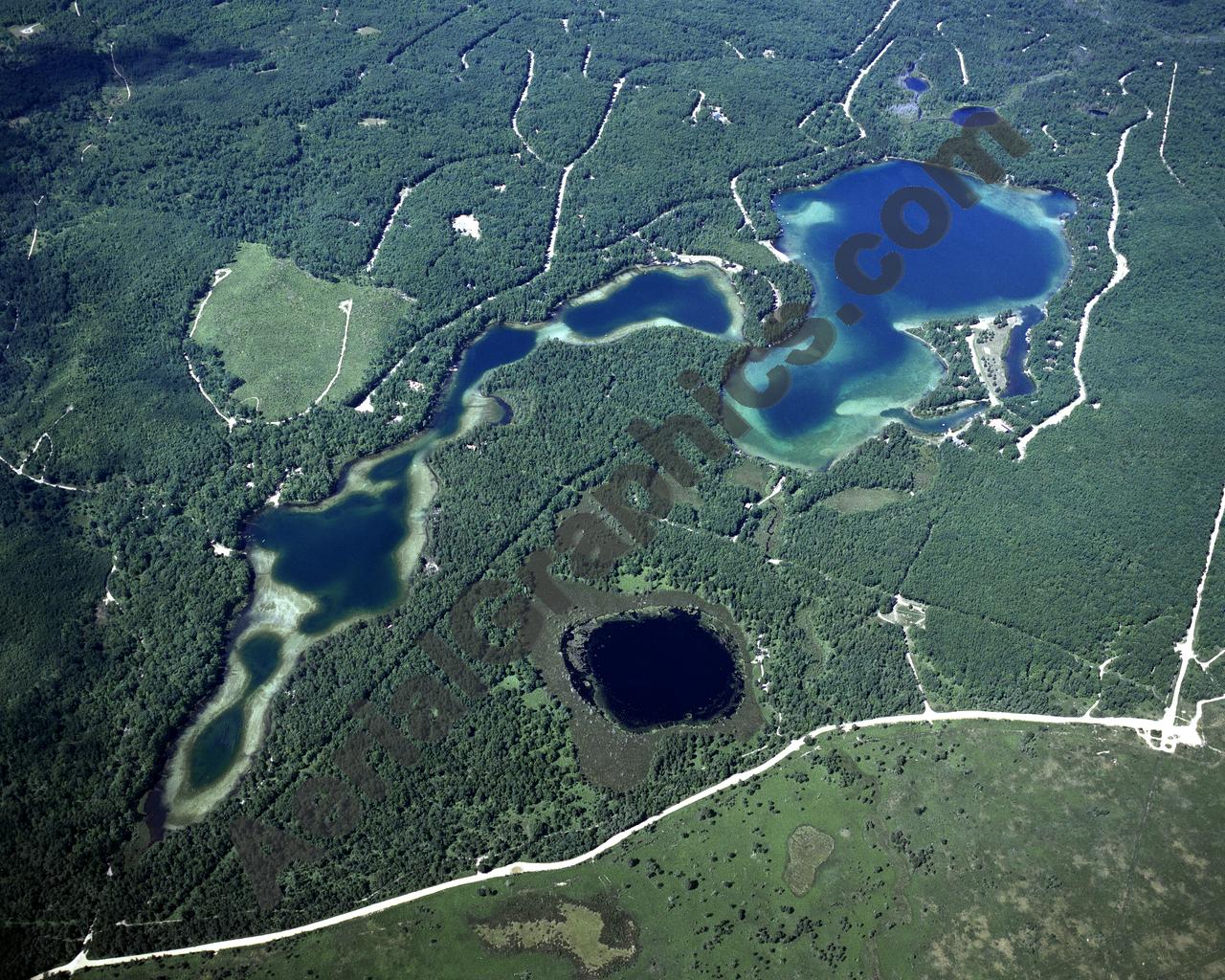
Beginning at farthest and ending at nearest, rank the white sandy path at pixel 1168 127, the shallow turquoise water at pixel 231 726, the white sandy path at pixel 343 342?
the white sandy path at pixel 1168 127
the white sandy path at pixel 343 342
the shallow turquoise water at pixel 231 726

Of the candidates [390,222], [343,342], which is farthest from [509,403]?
[390,222]

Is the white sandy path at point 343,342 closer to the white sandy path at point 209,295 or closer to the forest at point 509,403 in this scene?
the forest at point 509,403

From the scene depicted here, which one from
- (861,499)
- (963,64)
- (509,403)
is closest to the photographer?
(861,499)

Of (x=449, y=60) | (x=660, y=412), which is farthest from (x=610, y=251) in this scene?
(x=449, y=60)

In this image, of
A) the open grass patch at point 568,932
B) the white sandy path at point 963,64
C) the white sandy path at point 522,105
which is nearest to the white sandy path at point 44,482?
the open grass patch at point 568,932

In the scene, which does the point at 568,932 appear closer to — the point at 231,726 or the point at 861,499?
the point at 231,726

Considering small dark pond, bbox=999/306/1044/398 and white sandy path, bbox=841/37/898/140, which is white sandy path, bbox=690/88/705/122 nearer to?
white sandy path, bbox=841/37/898/140

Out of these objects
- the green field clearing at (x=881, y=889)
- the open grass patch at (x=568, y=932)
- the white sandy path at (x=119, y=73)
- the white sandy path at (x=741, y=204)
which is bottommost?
the green field clearing at (x=881, y=889)
